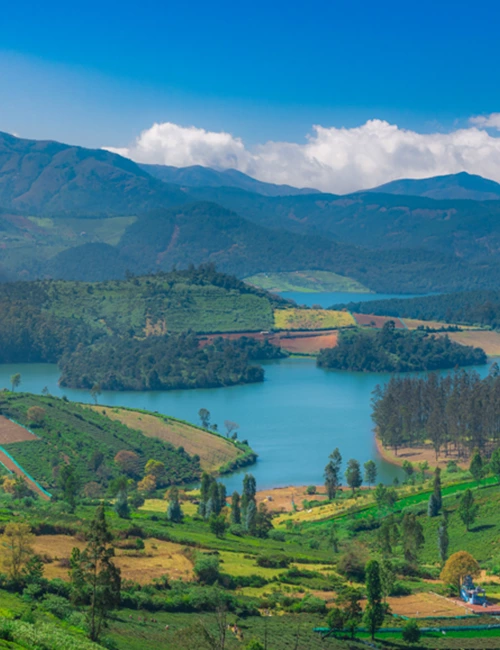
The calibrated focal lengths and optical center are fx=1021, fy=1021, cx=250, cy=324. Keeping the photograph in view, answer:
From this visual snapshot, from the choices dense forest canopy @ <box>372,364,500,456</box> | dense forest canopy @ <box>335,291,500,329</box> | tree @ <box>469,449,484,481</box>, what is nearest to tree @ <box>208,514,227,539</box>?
tree @ <box>469,449,484,481</box>

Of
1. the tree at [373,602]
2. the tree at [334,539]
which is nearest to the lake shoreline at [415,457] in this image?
the tree at [334,539]

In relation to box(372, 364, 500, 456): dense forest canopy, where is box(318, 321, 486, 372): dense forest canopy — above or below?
above

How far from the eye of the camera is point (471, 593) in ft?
119

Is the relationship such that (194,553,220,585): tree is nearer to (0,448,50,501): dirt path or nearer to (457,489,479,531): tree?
(457,489,479,531): tree

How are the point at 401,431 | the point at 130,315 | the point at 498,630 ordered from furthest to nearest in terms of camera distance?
1. the point at 130,315
2. the point at 401,431
3. the point at 498,630

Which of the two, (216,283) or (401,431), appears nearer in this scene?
(401,431)

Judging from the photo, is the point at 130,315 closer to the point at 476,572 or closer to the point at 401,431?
the point at 401,431

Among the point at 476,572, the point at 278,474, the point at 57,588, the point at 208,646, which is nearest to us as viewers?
the point at 208,646

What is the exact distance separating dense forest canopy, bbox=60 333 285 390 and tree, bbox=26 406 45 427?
36397 millimetres

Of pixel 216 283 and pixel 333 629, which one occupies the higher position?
pixel 216 283

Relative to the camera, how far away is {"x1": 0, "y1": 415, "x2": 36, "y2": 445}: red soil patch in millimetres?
67500

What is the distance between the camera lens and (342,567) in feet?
130

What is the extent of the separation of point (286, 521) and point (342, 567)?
15.0m

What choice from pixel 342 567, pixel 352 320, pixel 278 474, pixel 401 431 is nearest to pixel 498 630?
pixel 342 567
